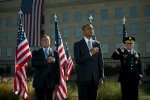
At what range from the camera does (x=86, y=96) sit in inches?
284

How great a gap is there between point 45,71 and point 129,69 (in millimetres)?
1917

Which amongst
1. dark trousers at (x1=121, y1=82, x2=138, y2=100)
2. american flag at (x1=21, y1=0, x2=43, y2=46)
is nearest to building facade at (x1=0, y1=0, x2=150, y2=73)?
american flag at (x1=21, y1=0, x2=43, y2=46)

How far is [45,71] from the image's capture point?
8.12m

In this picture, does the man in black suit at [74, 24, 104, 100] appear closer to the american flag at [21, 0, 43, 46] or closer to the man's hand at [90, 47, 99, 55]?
the man's hand at [90, 47, 99, 55]

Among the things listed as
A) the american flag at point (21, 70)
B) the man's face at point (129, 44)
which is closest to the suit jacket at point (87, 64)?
the man's face at point (129, 44)

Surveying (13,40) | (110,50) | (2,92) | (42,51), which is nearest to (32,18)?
(2,92)

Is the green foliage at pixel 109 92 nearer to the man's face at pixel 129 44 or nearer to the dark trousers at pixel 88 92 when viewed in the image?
the man's face at pixel 129 44

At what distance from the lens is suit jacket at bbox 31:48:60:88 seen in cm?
807

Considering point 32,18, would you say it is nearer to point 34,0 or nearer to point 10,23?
point 34,0

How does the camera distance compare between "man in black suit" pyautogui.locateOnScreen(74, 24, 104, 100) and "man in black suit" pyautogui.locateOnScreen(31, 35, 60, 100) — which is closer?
"man in black suit" pyautogui.locateOnScreen(74, 24, 104, 100)

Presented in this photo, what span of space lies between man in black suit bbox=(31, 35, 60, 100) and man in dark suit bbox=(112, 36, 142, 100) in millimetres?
1381

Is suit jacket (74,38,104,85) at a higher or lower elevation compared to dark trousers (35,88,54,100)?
higher

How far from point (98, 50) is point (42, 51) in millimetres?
1564

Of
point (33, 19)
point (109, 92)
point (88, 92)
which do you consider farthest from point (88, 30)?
point (33, 19)
